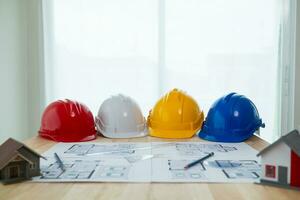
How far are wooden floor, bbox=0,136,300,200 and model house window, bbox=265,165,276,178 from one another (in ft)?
0.10

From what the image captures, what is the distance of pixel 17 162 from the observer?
2.57ft

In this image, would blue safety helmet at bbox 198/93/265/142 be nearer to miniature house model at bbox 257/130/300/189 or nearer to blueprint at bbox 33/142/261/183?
blueprint at bbox 33/142/261/183

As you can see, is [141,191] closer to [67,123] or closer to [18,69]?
[67,123]

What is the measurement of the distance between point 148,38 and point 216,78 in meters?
0.59

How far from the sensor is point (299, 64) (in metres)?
2.48

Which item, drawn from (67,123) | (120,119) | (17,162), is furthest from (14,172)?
(120,119)

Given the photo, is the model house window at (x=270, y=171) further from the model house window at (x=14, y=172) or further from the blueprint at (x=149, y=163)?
the model house window at (x=14, y=172)

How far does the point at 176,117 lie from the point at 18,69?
145cm

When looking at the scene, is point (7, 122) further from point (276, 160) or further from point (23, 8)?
point (276, 160)

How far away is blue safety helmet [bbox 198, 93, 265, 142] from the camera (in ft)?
4.23

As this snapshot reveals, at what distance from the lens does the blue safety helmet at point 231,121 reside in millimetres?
1290

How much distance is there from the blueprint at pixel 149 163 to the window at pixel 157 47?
1320mm

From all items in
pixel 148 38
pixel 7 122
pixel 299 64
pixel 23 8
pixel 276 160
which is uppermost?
pixel 23 8

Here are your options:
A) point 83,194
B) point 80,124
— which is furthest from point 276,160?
point 80,124
